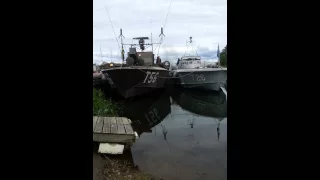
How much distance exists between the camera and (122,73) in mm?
17031

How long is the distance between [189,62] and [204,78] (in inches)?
136

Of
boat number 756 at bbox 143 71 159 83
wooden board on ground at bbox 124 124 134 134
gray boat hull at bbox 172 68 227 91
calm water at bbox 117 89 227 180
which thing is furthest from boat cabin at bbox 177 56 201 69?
wooden board on ground at bbox 124 124 134 134

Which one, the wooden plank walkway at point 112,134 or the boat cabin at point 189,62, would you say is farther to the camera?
the boat cabin at point 189,62

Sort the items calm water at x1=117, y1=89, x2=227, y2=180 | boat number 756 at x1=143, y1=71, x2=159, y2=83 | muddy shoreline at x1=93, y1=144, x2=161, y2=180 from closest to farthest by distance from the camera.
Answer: muddy shoreline at x1=93, y1=144, x2=161, y2=180, calm water at x1=117, y1=89, x2=227, y2=180, boat number 756 at x1=143, y1=71, x2=159, y2=83

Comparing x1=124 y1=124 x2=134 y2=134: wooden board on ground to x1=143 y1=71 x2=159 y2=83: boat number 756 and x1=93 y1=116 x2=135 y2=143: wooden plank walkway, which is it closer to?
x1=93 y1=116 x2=135 y2=143: wooden plank walkway

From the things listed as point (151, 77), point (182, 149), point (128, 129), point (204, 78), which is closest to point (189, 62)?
point (204, 78)

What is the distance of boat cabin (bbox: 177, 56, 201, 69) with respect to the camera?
25.8 meters

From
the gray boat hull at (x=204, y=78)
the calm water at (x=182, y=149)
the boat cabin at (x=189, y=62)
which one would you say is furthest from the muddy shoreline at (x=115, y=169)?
the boat cabin at (x=189, y=62)

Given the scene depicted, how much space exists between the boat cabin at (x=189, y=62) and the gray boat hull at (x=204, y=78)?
192cm

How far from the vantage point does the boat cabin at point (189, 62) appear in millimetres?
25750

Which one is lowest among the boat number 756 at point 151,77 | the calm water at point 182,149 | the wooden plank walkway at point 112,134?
the calm water at point 182,149

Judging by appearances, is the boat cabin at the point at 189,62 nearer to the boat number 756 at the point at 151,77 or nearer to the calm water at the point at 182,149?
the boat number 756 at the point at 151,77

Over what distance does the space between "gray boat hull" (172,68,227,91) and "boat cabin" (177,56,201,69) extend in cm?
192
